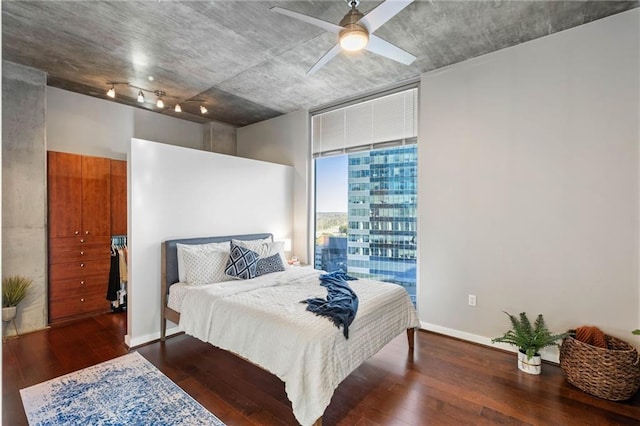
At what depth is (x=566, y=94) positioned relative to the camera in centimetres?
325

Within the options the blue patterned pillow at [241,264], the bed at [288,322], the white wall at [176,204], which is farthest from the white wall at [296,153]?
the blue patterned pillow at [241,264]

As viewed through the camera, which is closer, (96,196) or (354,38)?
(354,38)

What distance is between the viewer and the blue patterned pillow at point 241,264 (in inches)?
154

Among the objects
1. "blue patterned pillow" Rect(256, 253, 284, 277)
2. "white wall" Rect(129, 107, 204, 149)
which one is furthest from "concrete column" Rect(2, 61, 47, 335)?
"blue patterned pillow" Rect(256, 253, 284, 277)

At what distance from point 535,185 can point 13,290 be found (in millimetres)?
5766

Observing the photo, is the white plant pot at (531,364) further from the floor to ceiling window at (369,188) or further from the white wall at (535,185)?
the floor to ceiling window at (369,188)

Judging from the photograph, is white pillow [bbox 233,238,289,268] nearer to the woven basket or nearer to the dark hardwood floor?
the dark hardwood floor

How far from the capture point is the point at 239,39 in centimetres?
334

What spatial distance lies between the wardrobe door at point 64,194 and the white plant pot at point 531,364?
5340 mm

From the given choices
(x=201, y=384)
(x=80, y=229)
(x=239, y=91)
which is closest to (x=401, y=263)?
(x=201, y=384)

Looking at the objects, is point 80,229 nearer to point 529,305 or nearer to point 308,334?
point 308,334

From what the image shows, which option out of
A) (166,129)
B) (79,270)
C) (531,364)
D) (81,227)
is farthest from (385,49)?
(79,270)

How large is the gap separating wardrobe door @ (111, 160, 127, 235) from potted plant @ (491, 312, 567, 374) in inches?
194

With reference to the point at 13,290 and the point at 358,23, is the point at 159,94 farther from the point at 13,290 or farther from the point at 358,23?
the point at 358,23
